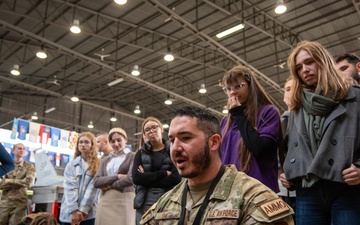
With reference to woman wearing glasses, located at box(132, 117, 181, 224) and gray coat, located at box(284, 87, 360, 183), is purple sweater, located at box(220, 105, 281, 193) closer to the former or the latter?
gray coat, located at box(284, 87, 360, 183)

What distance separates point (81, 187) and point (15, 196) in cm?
242

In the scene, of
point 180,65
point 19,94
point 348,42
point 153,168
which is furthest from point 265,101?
point 19,94

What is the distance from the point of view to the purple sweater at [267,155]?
2.03 metres

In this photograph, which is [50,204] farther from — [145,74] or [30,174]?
[145,74]

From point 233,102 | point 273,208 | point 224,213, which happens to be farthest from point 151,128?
point 273,208

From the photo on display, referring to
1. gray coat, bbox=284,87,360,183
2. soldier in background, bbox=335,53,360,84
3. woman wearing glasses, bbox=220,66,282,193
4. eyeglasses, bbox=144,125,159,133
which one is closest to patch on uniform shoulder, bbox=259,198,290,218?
gray coat, bbox=284,87,360,183

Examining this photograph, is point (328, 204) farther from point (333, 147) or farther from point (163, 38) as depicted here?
point (163, 38)

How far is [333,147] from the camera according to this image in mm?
1702

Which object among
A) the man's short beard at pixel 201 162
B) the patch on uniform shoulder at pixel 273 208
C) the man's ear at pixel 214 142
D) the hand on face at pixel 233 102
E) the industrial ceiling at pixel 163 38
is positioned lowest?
the patch on uniform shoulder at pixel 273 208

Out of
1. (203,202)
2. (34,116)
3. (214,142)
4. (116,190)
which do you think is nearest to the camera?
(203,202)

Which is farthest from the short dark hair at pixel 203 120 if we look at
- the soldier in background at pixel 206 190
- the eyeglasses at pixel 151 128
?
the eyeglasses at pixel 151 128

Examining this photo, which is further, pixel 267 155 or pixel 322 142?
pixel 267 155

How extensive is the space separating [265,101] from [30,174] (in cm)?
525

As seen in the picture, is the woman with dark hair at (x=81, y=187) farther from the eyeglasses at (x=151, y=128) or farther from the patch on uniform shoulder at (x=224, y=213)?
the patch on uniform shoulder at (x=224, y=213)
